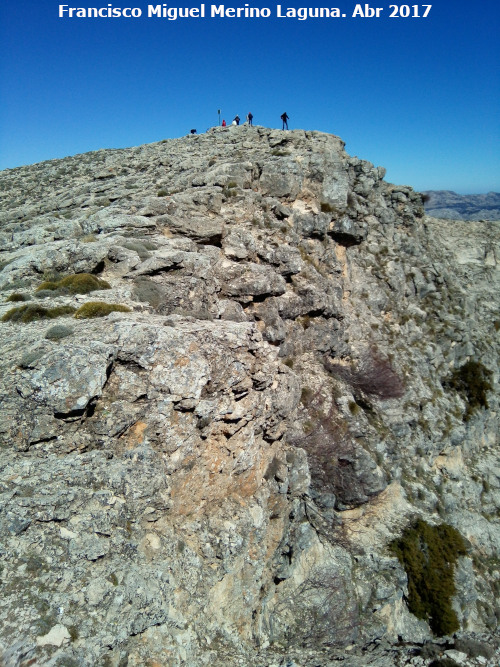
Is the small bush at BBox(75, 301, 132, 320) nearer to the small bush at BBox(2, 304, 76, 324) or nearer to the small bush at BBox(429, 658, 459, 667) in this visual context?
the small bush at BBox(2, 304, 76, 324)

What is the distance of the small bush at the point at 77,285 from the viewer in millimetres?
17062

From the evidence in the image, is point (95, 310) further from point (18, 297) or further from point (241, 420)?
point (241, 420)

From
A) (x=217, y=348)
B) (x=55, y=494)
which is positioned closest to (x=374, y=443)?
(x=217, y=348)

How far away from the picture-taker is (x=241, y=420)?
14.8 metres

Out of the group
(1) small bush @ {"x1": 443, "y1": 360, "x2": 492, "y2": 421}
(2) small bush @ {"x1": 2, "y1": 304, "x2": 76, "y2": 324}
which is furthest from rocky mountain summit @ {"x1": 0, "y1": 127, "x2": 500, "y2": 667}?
(1) small bush @ {"x1": 443, "y1": 360, "x2": 492, "y2": 421}

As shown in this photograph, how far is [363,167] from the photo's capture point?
40.2 m

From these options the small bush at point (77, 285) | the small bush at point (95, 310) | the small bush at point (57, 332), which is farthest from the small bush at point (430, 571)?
the small bush at point (57, 332)

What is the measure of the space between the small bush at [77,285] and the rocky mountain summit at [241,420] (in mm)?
91

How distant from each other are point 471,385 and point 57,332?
37.6m

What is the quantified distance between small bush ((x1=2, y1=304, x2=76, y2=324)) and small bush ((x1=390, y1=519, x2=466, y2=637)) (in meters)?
22.4

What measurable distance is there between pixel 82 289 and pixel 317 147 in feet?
94.8

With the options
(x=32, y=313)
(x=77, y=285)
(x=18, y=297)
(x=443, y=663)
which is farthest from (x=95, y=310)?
(x=443, y=663)

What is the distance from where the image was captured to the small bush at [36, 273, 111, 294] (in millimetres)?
17062

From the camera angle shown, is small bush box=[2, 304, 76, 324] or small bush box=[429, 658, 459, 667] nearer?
small bush box=[2, 304, 76, 324]
